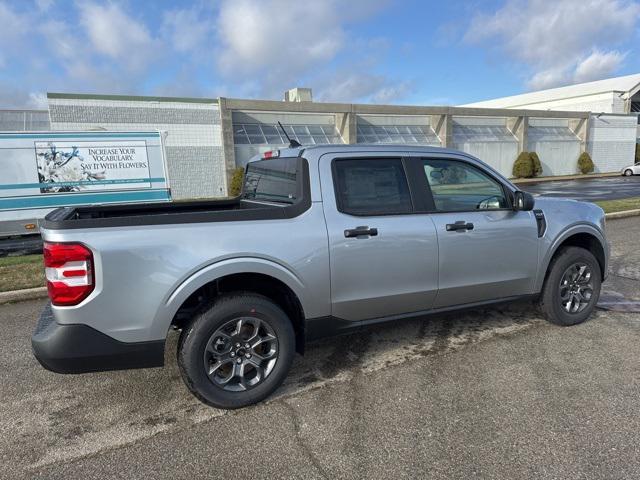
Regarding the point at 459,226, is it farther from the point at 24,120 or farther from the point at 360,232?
the point at 24,120

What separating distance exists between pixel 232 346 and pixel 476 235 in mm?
2203

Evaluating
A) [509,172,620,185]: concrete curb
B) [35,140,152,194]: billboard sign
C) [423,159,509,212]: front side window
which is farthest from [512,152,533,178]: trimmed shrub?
[423,159,509,212]: front side window

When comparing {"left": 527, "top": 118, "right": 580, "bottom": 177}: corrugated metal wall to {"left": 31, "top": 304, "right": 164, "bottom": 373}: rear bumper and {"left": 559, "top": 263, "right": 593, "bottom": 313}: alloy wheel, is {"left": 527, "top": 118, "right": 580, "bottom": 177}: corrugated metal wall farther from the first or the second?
{"left": 31, "top": 304, "right": 164, "bottom": 373}: rear bumper

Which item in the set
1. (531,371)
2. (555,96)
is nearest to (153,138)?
(531,371)

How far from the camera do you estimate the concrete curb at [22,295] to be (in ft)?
18.5

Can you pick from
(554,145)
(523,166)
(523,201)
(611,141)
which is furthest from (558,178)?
(523,201)

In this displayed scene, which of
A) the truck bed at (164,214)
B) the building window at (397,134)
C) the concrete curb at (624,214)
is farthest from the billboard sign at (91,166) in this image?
the building window at (397,134)

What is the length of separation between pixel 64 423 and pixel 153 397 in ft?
1.89

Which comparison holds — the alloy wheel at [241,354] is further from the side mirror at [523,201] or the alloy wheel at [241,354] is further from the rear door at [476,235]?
the side mirror at [523,201]

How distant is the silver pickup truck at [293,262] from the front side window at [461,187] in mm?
13

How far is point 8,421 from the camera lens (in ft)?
9.75

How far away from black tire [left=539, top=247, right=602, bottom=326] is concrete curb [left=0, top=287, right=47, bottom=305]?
241 inches

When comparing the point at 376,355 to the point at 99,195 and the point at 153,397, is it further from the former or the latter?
the point at 99,195

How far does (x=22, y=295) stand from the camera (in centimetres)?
573
